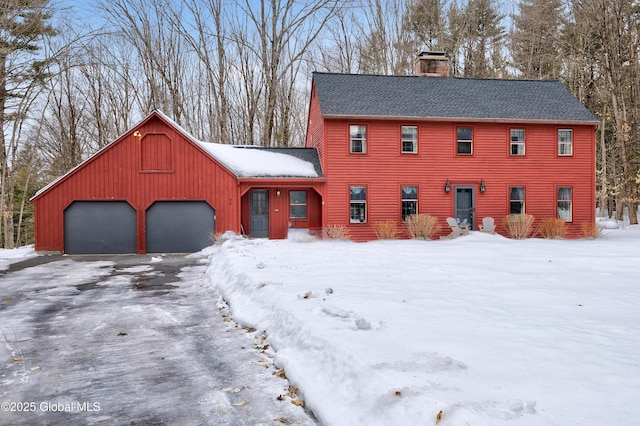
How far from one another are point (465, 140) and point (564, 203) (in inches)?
221

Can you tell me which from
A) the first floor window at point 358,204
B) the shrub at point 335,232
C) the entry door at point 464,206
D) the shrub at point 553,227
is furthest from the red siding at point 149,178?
the shrub at point 553,227

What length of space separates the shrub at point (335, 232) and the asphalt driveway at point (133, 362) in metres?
8.55

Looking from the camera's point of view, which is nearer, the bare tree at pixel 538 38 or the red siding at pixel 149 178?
the red siding at pixel 149 178

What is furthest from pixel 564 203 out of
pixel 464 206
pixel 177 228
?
pixel 177 228

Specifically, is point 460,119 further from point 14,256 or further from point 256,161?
point 14,256

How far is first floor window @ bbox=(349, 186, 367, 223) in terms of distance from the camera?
17.8 metres

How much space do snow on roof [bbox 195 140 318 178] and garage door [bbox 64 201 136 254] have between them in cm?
429

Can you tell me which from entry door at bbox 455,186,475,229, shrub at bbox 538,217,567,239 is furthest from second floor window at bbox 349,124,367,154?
shrub at bbox 538,217,567,239

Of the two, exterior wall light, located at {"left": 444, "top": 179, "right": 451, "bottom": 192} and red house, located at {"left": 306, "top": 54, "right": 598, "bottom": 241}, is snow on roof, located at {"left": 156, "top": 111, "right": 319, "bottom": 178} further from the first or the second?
exterior wall light, located at {"left": 444, "top": 179, "right": 451, "bottom": 192}

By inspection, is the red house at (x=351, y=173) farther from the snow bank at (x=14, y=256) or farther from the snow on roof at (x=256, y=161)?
the snow bank at (x=14, y=256)

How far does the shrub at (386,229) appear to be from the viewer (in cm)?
1728

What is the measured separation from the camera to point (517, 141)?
18.8 metres

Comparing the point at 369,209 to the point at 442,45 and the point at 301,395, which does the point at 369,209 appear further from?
the point at 442,45

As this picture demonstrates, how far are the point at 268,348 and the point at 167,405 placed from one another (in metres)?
1.60
